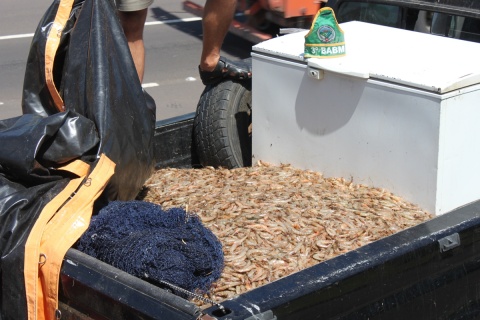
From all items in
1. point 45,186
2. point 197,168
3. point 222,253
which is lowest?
point 197,168

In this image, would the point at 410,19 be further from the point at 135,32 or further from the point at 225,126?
the point at 135,32

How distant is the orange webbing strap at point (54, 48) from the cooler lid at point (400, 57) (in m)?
0.85

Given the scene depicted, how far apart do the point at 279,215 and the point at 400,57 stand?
0.83 meters

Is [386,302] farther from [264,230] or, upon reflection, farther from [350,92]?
[350,92]

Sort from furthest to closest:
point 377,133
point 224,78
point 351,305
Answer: point 224,78 < point 377,133 < point 351,305

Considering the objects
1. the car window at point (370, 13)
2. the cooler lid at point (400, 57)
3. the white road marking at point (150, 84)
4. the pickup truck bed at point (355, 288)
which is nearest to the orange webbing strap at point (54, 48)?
the cooler lid at point (400, 57)

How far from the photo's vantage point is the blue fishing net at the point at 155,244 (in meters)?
2.50

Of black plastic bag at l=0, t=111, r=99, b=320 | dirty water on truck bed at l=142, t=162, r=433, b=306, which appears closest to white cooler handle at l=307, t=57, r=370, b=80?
dirty water on truck bed at l=142, t=162, r=433, b=306

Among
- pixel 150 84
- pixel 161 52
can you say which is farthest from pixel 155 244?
pixel 161 52

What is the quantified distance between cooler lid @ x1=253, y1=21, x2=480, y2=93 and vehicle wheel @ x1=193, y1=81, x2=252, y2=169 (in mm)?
423

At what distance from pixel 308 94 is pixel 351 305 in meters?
1.36

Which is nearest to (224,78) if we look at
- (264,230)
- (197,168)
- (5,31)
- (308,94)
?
(197,168)

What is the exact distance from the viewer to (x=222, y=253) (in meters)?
2.73

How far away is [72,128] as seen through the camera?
2875 millimetres
